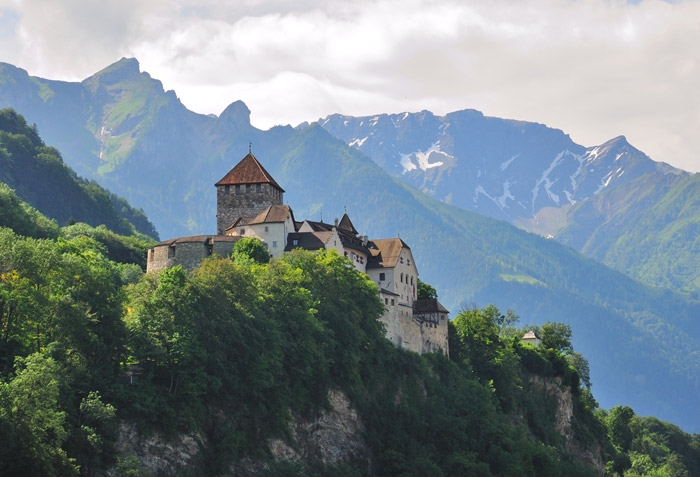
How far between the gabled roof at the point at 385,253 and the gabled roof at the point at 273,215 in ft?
43.0

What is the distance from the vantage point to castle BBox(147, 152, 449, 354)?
102625 millimetres

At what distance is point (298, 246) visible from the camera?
Answer: 106 m

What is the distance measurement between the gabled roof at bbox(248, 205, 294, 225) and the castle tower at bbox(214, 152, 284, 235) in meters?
4.62

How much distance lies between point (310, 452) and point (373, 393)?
547 inches

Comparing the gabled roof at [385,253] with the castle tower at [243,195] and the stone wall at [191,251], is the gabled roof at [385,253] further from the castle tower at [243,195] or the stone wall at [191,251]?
the stone wall at [191,251]

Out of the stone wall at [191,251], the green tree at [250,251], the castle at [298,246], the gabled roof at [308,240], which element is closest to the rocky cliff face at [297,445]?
the green tree at [250,251]

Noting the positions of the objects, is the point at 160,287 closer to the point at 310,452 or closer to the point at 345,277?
the point at 310,452

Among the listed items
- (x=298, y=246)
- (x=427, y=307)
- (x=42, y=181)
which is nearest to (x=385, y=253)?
(x=427, y=307)

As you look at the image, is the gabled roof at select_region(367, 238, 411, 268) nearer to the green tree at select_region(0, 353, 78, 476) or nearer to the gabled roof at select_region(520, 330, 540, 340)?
the gabled roof at select_region(520, 330, 540, 340)

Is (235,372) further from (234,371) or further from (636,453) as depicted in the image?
(636,453)

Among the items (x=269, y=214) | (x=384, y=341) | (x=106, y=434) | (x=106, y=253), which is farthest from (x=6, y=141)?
(x=106, y=434)

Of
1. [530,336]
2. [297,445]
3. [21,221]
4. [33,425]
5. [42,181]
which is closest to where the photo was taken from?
[33,425]

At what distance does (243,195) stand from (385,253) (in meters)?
16.4

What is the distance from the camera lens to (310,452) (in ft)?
276
